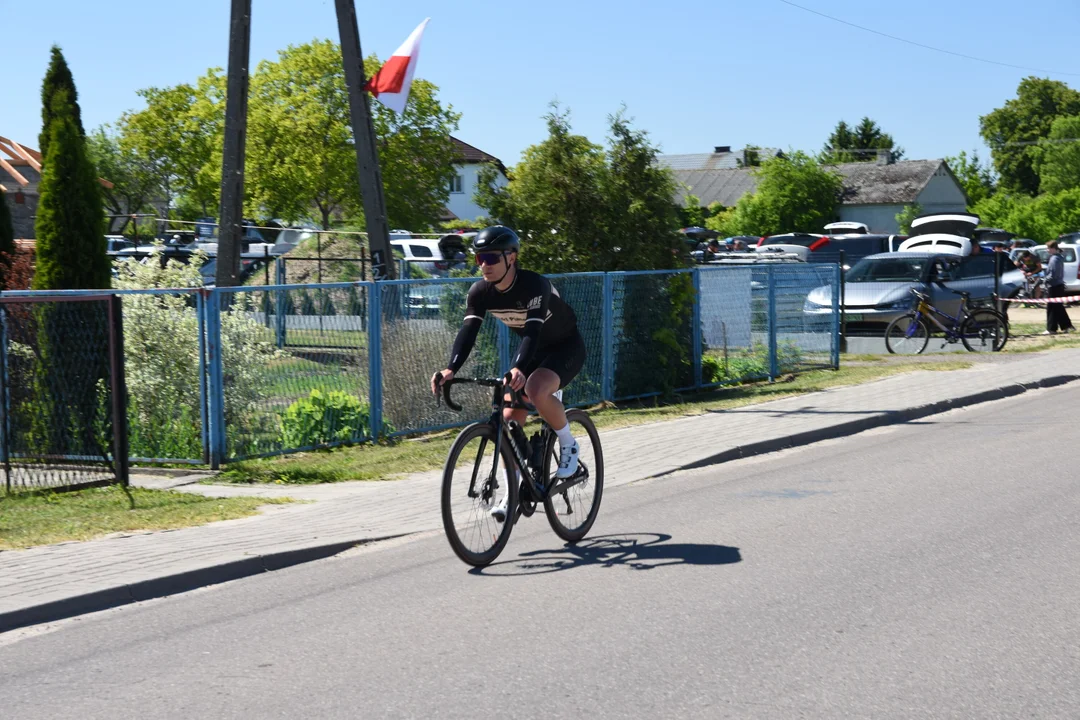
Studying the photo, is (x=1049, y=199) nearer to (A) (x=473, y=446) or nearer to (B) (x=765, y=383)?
(B) (x=765, y=383)

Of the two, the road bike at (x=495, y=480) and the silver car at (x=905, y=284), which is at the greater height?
the silver car at (x=905, y=284)

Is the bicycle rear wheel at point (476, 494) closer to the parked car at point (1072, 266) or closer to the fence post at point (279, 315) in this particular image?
the fence post at point (279, 315)

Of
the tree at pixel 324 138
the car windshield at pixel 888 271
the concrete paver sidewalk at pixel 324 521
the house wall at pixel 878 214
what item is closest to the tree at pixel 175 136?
the tree at pixel 324 138

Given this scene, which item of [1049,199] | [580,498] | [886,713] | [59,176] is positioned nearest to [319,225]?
[1049,199]

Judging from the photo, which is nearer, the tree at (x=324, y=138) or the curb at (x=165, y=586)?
the curb at (x=165, y=586)

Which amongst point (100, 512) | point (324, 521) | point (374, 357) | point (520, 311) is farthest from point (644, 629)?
point (374, 357)

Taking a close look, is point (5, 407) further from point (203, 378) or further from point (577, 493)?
point (577, 493)

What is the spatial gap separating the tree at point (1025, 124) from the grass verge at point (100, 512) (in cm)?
10178

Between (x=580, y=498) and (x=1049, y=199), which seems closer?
(x=580, y=498)

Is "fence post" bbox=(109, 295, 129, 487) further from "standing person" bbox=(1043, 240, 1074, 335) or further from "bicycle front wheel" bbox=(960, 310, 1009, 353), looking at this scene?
"standing person" bbox=(1043, 240, 1074, 335)

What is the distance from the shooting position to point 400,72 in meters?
13.3

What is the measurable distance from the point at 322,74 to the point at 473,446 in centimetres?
4472

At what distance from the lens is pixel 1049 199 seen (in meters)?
63.8

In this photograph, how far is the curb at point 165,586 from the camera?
6.26m
